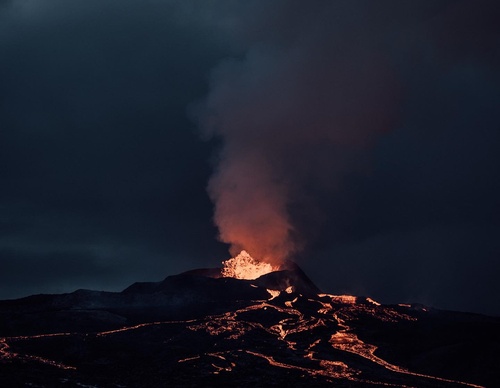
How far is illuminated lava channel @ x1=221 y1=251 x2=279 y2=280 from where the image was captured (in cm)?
13975

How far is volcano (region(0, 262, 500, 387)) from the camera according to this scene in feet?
236

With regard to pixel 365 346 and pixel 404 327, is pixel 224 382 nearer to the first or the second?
pixel 365 346

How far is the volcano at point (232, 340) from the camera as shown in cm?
7200

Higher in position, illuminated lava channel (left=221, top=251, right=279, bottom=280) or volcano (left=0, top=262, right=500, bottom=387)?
illuminated lava channel (left=221, top=251, right=279, bottom=280)

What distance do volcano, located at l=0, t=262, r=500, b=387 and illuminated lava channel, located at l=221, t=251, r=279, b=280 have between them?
51.6ft

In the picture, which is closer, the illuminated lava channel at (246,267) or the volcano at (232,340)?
the volcano at (232,340)

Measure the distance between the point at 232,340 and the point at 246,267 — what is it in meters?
54.5

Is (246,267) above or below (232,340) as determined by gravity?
above

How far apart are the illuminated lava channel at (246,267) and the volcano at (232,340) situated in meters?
15.7

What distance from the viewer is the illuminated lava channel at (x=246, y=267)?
139750mm

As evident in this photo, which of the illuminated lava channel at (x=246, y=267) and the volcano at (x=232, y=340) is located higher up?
the illuminated lava channel at (x=246, y=267)

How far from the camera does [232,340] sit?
3450 inches

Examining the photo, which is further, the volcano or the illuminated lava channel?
the illuminated lava channel

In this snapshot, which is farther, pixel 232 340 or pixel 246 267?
pixel 246 267
